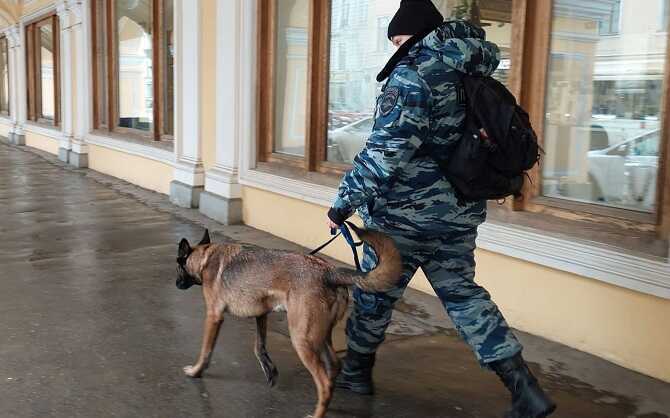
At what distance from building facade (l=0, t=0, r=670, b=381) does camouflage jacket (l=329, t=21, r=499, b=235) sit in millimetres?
1395

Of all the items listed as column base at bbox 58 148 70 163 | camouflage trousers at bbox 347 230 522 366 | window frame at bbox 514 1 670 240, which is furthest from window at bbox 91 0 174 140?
camouflage trousers at bbox 347 230 522 366

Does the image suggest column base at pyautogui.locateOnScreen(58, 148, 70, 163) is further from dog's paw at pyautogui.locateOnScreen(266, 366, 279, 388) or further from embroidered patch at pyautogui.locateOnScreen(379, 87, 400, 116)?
embroidered patch at pyautogui.locateOnScreen(379, 87, 400, 116)

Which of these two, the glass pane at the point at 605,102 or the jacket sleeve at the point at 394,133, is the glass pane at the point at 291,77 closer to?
the glass pane at the point at 605,102

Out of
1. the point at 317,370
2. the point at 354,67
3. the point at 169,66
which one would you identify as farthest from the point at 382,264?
the point at 169,66

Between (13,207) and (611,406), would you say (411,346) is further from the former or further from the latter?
(13,207)

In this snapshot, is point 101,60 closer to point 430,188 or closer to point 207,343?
point 207,343

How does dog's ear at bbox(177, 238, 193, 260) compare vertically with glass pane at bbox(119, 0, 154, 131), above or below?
below

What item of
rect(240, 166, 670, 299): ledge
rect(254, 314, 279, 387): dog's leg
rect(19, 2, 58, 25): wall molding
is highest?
rect(19, 2, 58, 25): wall molding

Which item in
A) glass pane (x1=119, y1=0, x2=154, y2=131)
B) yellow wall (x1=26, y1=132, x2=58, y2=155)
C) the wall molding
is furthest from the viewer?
yellow wall (x1=26, y1=132, x2=58, y2=155)

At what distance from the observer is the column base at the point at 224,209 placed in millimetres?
8039

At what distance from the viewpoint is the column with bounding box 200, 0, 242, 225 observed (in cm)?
796

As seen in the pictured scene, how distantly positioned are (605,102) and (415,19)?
195 cm

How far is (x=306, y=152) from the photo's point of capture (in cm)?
722

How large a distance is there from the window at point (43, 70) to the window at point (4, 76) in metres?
4.01
